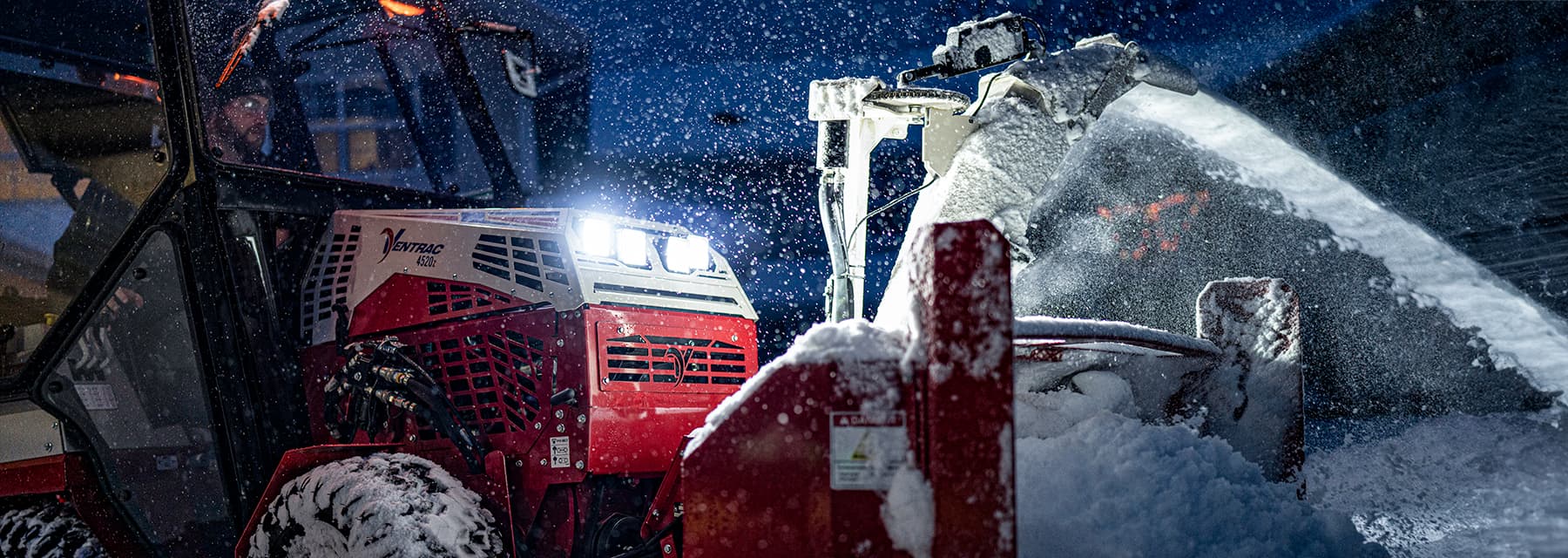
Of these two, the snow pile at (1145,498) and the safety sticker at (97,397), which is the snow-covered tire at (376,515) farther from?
the snow pile at (1145,498)

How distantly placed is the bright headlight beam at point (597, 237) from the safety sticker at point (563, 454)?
0.62 meters

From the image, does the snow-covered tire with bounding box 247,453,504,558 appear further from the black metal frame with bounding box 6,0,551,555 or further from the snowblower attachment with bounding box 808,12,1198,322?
the snowblower attachment with bounding box 808,12,1198,322

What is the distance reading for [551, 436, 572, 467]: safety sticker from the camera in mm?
3041

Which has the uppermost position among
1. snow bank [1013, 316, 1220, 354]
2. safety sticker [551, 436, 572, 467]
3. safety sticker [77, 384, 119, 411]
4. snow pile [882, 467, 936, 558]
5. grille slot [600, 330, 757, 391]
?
snow bank [1013, 316, 1220, 354]

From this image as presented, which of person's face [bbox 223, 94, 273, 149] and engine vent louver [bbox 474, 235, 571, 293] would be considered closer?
engine vent louver [bbox 474, 235, 571, 293]

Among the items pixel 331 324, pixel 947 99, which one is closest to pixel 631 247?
pixel 331 324

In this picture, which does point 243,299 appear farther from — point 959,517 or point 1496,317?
point 1496,317

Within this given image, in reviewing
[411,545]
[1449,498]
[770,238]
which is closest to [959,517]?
[411,545]

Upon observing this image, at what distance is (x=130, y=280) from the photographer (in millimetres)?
3352

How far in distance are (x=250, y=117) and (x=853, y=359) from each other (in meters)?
2.70

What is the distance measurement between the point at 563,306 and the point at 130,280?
1548 mm

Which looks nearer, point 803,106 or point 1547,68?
point 1547,68

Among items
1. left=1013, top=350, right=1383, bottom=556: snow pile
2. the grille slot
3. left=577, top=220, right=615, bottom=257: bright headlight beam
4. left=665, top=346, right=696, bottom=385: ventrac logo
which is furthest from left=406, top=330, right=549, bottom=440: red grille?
left=1013, top=350, right=1383, bottom=556: snow pile

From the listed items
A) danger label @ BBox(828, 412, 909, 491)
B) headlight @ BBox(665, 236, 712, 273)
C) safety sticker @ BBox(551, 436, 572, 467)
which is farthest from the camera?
headlight @ BBox(665, 236, 712, 273)
